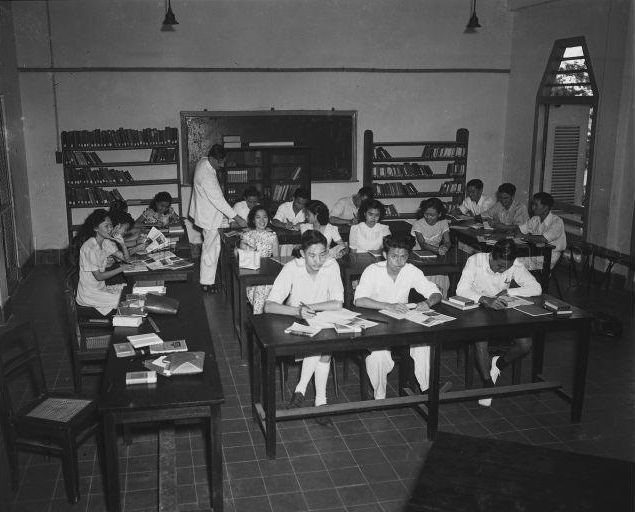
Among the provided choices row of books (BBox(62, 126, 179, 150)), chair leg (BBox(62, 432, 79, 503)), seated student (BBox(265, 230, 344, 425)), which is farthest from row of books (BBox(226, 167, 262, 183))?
chair leg (BBox(62, 432, 79, 503))

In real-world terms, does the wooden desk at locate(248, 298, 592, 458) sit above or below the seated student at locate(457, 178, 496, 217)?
below

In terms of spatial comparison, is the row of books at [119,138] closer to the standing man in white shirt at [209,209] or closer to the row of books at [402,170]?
the standing man in white shirt at [209,209]

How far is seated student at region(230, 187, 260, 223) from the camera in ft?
27.1

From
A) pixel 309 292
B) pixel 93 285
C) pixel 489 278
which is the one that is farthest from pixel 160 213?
pixel 489 278

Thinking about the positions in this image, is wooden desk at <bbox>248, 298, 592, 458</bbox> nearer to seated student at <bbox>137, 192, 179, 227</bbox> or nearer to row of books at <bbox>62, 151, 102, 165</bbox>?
seated student at <bbox>137, 192, 179, 227</bbox>

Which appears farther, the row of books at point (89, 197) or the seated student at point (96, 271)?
the row of books at point (89, 197)

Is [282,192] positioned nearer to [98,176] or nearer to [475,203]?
[98,176]

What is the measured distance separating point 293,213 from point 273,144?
1.81 meters

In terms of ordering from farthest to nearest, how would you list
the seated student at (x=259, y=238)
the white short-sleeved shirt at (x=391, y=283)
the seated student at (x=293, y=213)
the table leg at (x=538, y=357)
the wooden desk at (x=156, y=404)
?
1. the seated student at (x=293, y=213)
2. the seated student at (x=259, y=238)
3. the table leg at (x=538, y=357)
4. the white short-sleeved shirt at (x=391, y=283)
5. the wooden desk at (x=156, y=404)

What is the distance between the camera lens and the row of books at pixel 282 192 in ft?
33.1

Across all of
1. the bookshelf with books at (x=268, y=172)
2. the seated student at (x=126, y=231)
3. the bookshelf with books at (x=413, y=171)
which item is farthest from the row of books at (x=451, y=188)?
the seated student at (x=126, y=231)

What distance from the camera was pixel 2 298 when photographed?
7219 mm

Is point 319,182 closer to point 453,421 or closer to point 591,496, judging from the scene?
point 453,421

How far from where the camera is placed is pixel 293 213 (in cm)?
864
